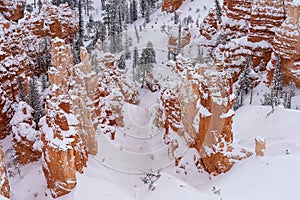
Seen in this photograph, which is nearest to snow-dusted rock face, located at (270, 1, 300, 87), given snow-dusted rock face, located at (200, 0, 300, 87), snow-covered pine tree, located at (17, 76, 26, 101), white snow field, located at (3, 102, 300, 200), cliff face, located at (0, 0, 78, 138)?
snow-dusted rock face, located at (200, 0, 300, 87)

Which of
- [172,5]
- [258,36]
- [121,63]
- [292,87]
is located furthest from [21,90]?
[172,5]

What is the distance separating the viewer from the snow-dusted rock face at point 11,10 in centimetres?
4900

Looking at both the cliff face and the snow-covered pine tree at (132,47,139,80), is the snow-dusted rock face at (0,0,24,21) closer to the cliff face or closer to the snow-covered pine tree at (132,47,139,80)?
the cliff face

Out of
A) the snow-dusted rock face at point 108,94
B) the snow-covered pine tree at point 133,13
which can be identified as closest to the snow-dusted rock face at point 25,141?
the snow-dusted rock face at point 108,94

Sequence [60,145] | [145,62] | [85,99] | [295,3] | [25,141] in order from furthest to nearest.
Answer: [145,62], [295,3], [85,99], [25,141], [60,145]

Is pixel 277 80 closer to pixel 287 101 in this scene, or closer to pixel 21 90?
pixel 287 101

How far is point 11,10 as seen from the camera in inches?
1959

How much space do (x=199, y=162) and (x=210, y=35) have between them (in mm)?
26224

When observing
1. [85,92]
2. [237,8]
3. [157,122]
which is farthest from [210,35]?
[85,92]

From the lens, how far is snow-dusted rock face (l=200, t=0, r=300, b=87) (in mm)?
37594

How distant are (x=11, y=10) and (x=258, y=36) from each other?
96.8ft

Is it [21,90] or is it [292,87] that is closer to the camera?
[292,87]

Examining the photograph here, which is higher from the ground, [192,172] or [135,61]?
[135,61]

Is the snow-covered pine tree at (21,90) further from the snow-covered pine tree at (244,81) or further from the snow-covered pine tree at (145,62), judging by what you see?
the snow-covered pine tree at (244,81)
